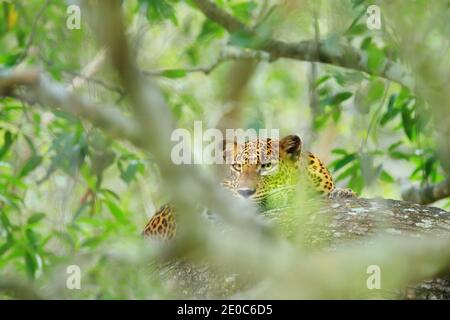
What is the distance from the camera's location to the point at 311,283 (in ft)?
5.57

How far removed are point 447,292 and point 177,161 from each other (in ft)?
7.93

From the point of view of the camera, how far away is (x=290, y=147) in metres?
6.41

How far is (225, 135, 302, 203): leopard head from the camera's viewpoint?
615 cm

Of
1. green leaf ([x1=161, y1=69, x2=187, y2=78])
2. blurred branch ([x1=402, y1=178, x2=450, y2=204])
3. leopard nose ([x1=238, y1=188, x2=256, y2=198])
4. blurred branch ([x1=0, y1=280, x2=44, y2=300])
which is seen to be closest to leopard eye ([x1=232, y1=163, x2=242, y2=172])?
leopard nose ([x1=238, y1=188, x2=256, y2=198])

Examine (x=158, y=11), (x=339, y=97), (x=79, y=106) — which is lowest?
(x=79, y=106)

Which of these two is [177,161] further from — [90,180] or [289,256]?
[90,180]

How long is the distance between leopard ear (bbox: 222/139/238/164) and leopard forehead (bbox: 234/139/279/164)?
0.12ft

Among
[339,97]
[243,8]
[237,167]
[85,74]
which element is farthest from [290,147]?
[85,74]

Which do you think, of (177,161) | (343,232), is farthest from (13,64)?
(177,161)

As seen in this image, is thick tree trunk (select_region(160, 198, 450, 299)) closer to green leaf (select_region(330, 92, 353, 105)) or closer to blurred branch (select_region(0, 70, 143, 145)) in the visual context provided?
blurred branch (select_region(0, 70, 143, 145))

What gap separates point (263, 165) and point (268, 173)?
0.08 m

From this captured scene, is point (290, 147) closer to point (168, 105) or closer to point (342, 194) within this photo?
point (342, 194)

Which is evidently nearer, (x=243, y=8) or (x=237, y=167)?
(x=237, y=167)

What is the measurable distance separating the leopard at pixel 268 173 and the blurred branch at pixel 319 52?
68 cm
